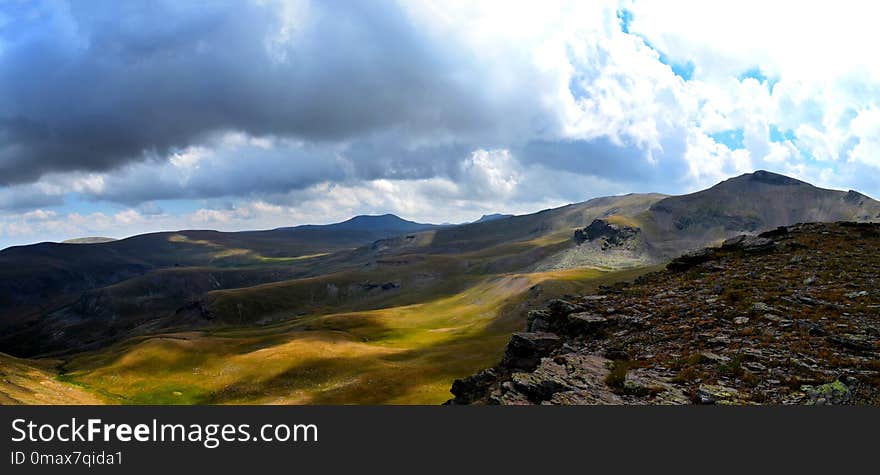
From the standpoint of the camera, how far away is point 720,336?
23.1m

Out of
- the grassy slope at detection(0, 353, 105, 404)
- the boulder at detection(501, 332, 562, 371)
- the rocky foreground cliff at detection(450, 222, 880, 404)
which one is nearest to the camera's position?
the rocky foreground cliff at detection(450, 222, 880, 404)

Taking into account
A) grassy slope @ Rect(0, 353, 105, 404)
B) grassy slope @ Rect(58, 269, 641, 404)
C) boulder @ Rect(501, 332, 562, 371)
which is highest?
boulder @ Rect(501, 332, 562, 371)

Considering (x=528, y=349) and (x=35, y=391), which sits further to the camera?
(x=35, y=391)

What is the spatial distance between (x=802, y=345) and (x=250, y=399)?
7756cm

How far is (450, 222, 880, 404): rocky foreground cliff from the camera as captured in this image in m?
18.1

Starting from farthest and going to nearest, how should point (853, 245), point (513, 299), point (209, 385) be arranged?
point (513, 299) → point (209, 385) → point (853, 245)

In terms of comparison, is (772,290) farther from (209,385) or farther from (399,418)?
(209,385)

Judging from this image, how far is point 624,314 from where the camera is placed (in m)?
29.4

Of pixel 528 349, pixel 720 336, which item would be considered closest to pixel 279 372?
pixel 528 349

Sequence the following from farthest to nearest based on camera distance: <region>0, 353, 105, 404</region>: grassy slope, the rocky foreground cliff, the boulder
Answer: <region>0, 353, 105, 404</region>: grassy slope, the boulder, the rocky foreground cliff

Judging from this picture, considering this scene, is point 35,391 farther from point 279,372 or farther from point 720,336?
point 720,336

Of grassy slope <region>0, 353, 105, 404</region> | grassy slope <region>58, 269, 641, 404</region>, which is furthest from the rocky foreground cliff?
grassy slope <region>0, 353, 105, 404</region>

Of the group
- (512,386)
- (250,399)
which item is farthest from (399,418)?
(250,399)

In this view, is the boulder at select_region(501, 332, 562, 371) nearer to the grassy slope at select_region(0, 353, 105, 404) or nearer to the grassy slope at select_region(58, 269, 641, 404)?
the grassy slope at select_region(58, 269, 641, 404)
